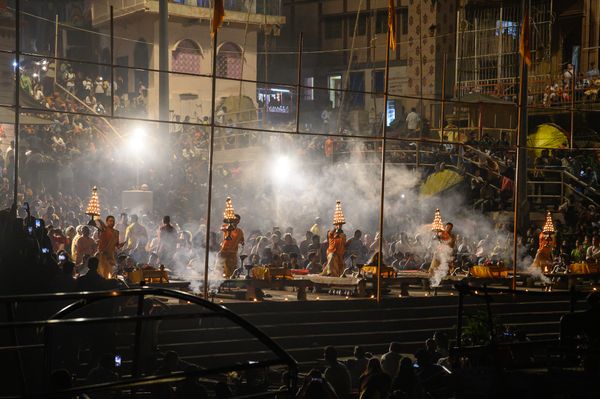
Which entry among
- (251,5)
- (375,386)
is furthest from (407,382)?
(251,5)

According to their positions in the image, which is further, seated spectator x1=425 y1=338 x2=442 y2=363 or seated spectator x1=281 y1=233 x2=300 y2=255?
seated spectator x1=281 y1=233 x2=300 y2=255

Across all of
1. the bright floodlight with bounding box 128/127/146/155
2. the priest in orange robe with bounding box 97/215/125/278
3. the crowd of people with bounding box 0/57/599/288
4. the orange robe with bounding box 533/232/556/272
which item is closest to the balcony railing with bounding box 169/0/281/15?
the crowd of people with bounding box 0/57/599/288

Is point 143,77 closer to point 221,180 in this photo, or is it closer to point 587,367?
point 221,180

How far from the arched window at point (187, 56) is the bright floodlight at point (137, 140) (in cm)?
999

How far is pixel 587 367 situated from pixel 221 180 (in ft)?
77.7

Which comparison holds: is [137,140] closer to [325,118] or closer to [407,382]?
[325,118]

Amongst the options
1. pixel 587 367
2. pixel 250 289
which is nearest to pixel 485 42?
pixel 250 289

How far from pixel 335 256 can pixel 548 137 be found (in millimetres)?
13373

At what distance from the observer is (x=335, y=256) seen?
20.9m

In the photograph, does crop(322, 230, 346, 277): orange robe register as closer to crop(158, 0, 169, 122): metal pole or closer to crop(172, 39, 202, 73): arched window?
crop(158, 0, 169, 122): metal pole

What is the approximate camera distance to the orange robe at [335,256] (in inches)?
821

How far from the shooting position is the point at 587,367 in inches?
327

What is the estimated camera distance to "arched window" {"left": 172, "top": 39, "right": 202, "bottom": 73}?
38.7 meters

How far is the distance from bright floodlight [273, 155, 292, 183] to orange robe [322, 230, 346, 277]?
1036 cm
